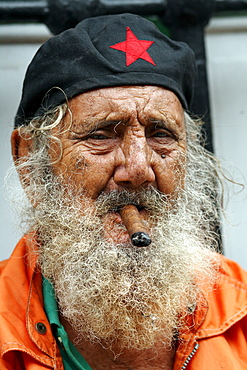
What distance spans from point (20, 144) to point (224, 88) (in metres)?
1.66

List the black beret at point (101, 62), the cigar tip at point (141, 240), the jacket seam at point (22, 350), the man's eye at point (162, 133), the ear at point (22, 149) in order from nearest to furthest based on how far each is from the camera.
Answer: the cigar tip at point (141, 240) < the jacket seam at point (22, 350) < the black beret at point (101, 62) < the man's eye at point (162, 133) < the ear at point (22, 149)

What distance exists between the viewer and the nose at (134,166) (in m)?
2.14

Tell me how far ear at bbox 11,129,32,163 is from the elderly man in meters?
0.02

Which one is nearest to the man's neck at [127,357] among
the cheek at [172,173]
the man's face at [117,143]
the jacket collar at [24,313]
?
the jacket collar at [24,313]

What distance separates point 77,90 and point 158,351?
1324mm

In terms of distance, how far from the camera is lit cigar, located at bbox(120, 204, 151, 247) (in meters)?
1.83

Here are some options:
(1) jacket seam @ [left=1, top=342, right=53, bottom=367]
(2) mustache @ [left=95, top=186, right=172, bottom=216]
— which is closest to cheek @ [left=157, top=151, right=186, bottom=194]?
(2) mustache @ [left=95, top=186, right=172, bottom=216]

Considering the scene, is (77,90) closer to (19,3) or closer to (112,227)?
(112,227)

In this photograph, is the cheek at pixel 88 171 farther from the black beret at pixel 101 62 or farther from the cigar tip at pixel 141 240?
the cigar tip at pixel 141 240

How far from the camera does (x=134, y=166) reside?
2.14m

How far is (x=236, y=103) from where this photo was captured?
3.47 meters

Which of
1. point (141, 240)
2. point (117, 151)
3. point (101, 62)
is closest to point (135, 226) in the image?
point (141, 240)

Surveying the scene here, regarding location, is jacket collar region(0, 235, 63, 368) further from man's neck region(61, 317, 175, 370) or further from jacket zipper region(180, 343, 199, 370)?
jacket zipper region(180, 343, 199, 370)

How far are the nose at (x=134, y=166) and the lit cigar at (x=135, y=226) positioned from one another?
4.7 inches
